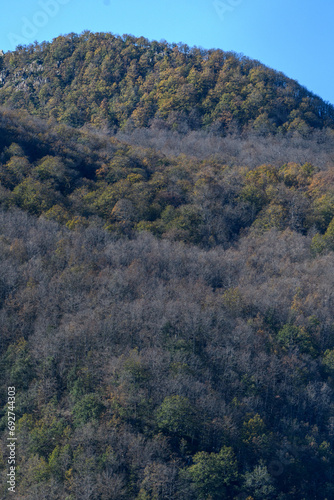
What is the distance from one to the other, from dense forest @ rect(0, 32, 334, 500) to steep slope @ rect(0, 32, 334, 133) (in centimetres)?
2097

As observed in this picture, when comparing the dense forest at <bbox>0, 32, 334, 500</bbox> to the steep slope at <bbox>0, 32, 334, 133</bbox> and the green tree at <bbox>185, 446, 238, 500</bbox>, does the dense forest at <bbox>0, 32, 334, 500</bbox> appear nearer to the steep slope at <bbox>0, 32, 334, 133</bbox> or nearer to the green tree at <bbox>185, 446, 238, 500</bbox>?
the green tree at <bbox>185, 446, 238, 500</bbox>

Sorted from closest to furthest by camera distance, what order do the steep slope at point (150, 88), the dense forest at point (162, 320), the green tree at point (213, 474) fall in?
the green tree at point (213, 474) < the dense forest at point (162, 320) < the steep slope at point (150, 88)

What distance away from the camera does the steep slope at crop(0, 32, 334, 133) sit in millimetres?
95625

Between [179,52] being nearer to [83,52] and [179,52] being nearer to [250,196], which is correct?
[83,52]

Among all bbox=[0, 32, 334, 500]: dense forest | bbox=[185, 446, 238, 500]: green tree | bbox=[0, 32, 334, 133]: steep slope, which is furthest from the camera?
bbox=[0, 32, 334, 133]: steep slope

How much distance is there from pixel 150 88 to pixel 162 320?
247 feet

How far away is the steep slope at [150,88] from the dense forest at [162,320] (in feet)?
68.8

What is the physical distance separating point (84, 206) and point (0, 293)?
68.1 ft

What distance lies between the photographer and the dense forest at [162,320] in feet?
92.0

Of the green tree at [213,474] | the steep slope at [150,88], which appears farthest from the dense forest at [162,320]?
the steep slope at [150,88]

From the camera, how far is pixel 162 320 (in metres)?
35.8

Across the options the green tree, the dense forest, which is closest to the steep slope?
the dense forest

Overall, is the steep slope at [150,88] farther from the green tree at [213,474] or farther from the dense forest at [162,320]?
the green tree at [213,474]

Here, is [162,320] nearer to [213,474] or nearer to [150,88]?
[213,474]
